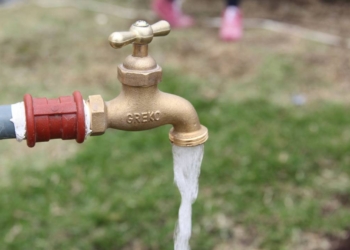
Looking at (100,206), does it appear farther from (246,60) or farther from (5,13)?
(5,13)

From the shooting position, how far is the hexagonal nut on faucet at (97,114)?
99 cm

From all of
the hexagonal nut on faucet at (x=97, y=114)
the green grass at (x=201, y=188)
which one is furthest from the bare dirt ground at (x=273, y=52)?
the hexagonal nut on faucet at (x=97, y=114)

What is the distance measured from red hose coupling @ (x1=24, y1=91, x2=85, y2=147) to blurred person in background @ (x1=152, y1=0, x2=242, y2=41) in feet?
8.16

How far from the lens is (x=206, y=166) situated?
2188 mm

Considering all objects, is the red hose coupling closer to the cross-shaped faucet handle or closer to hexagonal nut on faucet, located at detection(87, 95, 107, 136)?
hexagonal nut on faucet, located at detection(87, 95, 107, 136)

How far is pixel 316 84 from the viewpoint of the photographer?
2.82 m

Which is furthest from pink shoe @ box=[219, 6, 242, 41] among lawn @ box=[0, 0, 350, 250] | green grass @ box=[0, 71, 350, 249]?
green grass @ box=[0, 71, 350, 249]

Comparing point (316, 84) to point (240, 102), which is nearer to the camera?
point (240, 102)

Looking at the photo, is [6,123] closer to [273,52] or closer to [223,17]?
[273,52]

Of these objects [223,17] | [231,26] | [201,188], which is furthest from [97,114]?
[223,17]

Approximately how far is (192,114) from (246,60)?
2064 mm

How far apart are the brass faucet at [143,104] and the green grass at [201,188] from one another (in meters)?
0.85

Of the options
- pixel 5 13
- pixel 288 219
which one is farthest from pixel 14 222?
pixel 5 13

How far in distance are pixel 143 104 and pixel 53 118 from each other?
186 mm
